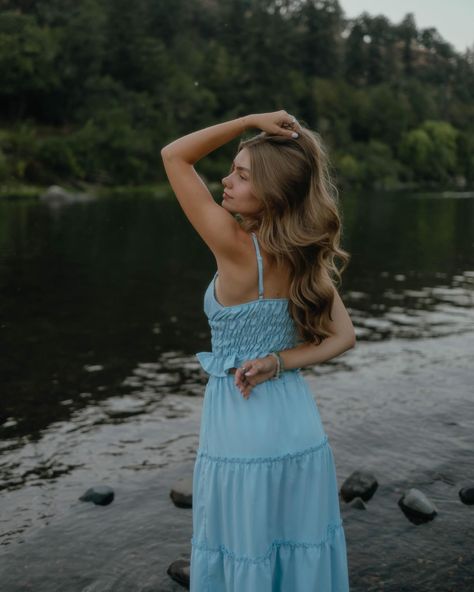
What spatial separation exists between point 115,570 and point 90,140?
66289 mm

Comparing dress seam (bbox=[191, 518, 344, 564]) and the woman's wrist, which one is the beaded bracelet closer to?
dress seam (bbox=[191, 518, 344, 564])

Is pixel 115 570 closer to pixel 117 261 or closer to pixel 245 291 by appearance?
pixel 245 291

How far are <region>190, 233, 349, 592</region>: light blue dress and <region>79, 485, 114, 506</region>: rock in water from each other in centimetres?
370

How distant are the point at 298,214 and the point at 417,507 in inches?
160

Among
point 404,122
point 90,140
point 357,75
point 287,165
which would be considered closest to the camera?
point 287,165

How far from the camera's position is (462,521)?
633 cm

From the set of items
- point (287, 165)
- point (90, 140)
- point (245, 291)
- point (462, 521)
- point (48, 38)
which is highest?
point (48, 38)

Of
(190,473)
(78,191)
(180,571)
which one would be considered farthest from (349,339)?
(78,191)

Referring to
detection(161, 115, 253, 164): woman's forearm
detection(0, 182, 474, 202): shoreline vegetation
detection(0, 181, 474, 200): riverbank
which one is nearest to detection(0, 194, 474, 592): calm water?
detection(161, 115, 253, 164): woman's forearm

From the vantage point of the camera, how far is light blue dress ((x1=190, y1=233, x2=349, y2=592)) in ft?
10.4

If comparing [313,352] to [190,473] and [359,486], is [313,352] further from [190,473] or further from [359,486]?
[190,473]

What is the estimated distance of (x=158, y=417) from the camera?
9258mm

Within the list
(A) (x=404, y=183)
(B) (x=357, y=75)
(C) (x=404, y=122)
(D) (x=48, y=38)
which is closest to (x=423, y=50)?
(B) (x=357, y=75)

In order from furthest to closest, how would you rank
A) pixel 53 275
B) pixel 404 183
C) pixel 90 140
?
pixel 404 183
pixel 90 140
pixel 53 275
